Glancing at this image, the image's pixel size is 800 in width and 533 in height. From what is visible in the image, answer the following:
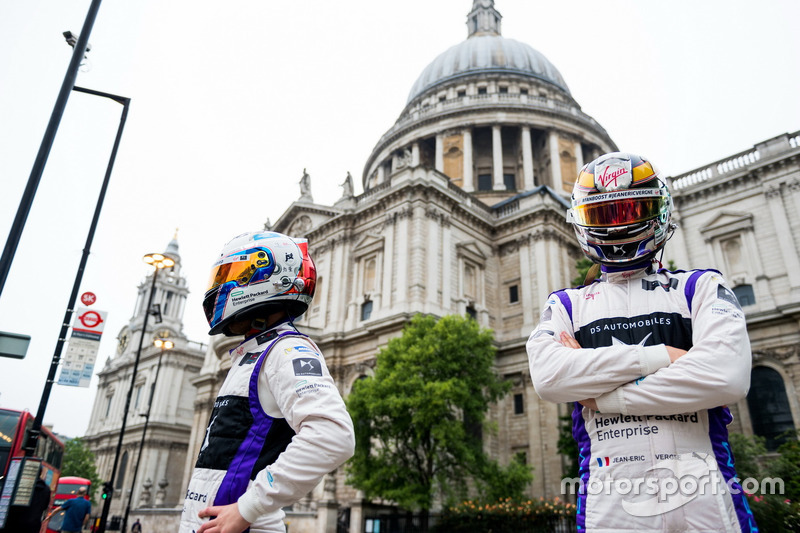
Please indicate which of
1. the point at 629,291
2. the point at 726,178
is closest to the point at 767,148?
the point at 726,178

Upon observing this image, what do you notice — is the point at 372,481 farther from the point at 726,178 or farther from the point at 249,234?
the point at 726,178

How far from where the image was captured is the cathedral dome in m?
52.6

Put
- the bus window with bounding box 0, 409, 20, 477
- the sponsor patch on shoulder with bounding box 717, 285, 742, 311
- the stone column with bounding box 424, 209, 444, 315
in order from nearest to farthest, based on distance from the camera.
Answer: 1. the sponsor patch on shoulder with bounding box 717, 285, 742, 311
2. the bus window with bounding box 0, 409, 20, 477
3. the stone column with bounding box 424, 209, 444, 315

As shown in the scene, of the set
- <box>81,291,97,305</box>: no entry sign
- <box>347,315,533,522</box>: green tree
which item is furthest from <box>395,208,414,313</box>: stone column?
<box>81,291,97,305</box>: no entry sign

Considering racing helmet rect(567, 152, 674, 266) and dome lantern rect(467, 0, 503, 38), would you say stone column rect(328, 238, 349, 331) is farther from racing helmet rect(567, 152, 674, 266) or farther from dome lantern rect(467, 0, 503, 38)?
dome lantern rect(467, 0, 503, 38)

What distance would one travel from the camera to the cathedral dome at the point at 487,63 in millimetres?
52566

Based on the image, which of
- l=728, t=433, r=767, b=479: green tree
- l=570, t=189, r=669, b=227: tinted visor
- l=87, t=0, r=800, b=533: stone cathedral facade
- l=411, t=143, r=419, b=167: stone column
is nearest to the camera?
l=570, t=189, r=669, b=227: tinted visor

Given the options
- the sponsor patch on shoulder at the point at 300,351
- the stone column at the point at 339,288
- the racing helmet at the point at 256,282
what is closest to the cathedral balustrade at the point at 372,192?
the stone column at the point at 339,288

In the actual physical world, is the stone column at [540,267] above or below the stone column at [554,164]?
below

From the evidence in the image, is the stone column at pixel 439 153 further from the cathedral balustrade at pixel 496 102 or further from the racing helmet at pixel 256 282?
the racing helmet at pixel 256 282

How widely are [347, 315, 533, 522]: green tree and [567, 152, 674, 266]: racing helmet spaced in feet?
52.8

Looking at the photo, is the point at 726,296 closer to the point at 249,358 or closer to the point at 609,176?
the point at 609,176

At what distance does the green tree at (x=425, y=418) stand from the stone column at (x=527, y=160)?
24.1m

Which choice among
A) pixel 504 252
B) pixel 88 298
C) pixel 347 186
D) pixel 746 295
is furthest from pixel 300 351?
pixel 347 186
